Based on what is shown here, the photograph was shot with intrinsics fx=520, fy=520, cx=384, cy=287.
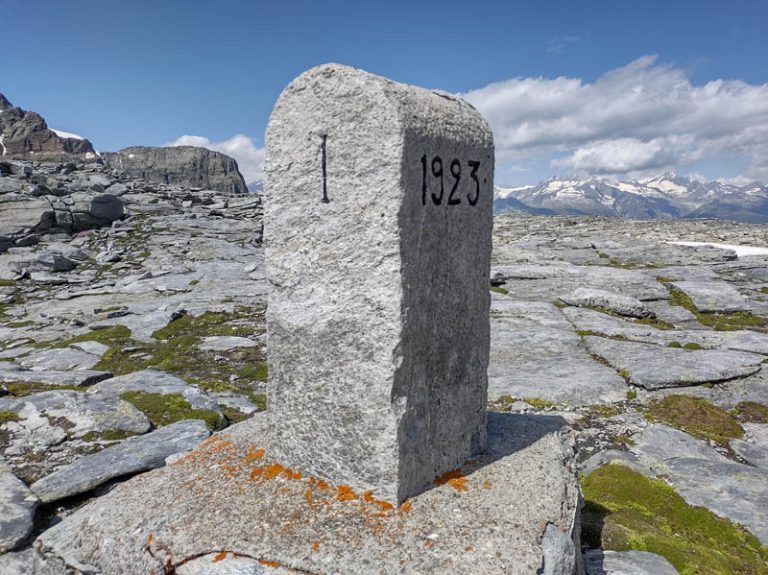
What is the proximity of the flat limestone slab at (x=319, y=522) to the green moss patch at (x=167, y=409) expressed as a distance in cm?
335

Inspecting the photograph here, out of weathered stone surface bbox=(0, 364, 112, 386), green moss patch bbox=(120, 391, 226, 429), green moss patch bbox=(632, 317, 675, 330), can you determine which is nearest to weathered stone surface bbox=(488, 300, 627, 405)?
green moss patch bbox=(632, 317, 675, 330)

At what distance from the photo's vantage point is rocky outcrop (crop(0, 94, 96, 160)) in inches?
3974

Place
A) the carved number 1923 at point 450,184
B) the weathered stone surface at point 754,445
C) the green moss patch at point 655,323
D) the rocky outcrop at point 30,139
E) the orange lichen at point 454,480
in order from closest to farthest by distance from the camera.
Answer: the carved number 1923 at point 450,184, the orange lichen at point 454,480, the weathered stone surface at point 754,445, the green moss patch at point 655,323, the rocky outcrop at point 30,139

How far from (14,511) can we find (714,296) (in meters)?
19.7

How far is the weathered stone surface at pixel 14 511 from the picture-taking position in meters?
5.72

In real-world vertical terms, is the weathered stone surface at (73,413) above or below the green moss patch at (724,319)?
below

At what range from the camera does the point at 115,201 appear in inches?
1377

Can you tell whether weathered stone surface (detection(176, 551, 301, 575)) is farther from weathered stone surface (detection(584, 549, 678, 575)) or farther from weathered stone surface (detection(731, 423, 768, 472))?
weathered stone surface (detection(731, 423, 768, 472))

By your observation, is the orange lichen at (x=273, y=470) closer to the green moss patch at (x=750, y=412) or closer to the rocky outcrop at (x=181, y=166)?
the green moss patch at (x=750, y=412)

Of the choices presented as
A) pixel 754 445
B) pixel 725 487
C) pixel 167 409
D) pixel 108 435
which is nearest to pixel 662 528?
pixel 725 487

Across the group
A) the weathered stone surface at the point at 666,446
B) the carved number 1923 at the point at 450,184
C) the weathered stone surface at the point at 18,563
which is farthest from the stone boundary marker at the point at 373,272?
the weathered stone surface at the point at 666,446

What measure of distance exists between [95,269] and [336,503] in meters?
25.4

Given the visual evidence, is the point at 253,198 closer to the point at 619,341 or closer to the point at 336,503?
the point at 619,341

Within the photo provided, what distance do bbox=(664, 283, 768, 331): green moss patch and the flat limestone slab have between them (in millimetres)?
12533
